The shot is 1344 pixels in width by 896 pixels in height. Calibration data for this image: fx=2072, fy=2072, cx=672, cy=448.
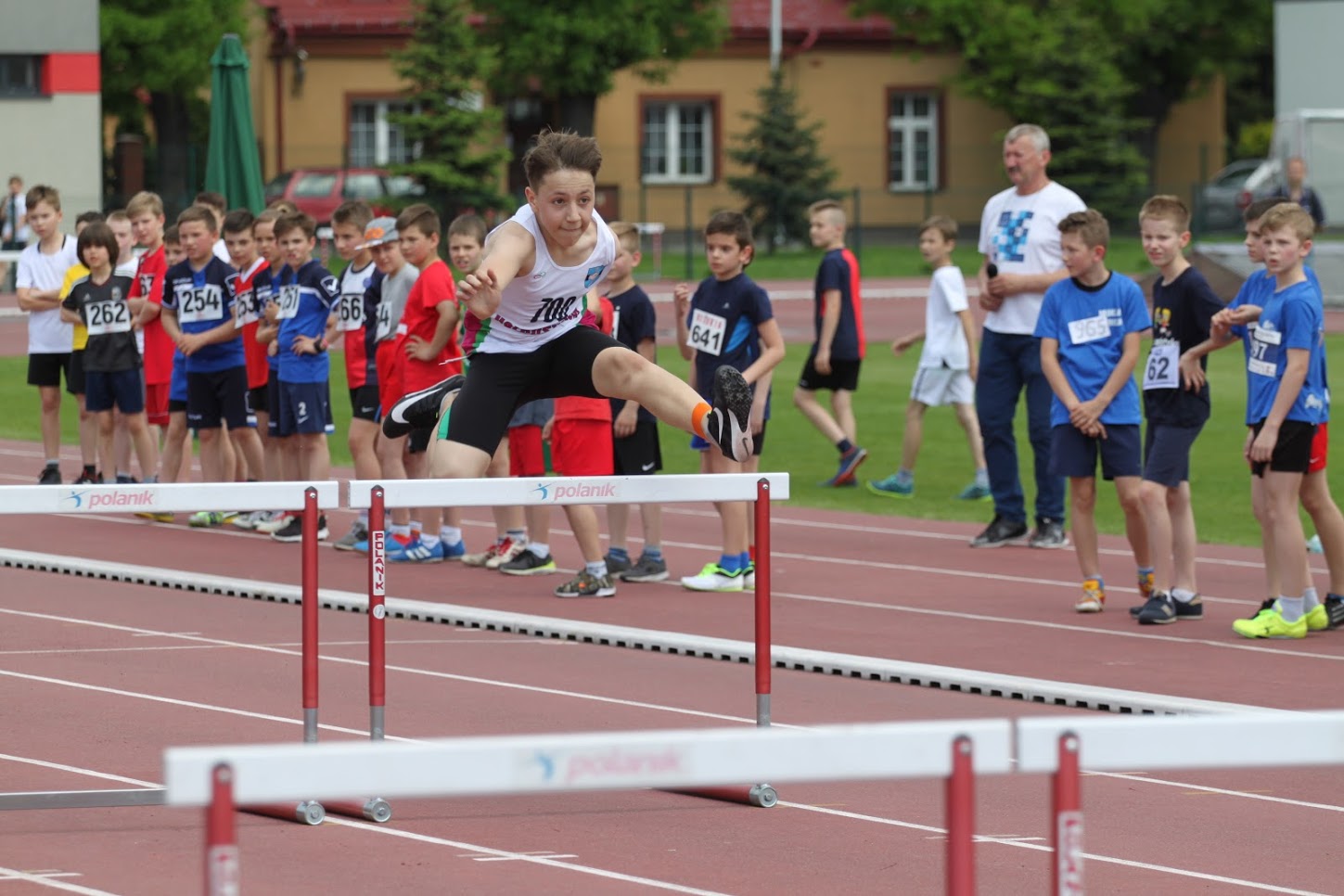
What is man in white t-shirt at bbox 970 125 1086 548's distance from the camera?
10.9 metres

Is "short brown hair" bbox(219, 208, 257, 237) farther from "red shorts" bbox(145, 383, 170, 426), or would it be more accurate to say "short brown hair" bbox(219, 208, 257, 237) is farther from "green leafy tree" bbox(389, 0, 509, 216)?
"green leafy tree" bbox(389, 0, 509, 216)

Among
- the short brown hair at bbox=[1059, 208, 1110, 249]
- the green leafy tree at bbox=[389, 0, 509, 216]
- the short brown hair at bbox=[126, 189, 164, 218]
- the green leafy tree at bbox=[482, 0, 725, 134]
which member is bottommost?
the short brown hair at bbox=[1059, 208, 1110, 249]

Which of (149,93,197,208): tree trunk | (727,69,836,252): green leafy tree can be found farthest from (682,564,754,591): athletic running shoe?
(727,69,836,252): green leafy tree

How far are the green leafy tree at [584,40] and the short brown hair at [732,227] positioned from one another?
30299 mm

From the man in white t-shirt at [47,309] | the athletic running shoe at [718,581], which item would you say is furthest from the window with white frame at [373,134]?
the athletic running shoe at [718,581]

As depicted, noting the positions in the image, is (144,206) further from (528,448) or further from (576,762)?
(576,762)

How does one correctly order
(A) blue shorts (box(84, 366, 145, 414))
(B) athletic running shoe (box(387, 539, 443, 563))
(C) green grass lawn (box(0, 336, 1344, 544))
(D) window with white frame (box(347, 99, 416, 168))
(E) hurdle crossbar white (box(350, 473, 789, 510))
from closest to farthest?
1. (E) hurdle crossbar white (box(350, 473, 789, 510))
2. (B) athletic running shoe (box(387, 539, 443, 563))
3. (A) blue shorts (box(84, 366, 145, 414))
4. (C) green grass lawn (box(0, 336, 1344, 544))
5. (D) window with white frame (box(347, 99, 416, 168))

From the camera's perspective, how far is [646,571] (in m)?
10.4

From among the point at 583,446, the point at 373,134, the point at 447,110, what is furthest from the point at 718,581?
the point at 373,134

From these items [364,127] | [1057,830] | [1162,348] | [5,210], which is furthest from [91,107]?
[1057,830]

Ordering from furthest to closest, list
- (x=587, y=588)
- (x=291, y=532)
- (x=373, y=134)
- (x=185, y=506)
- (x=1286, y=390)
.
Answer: (x=373, y=134)
(x=291, y=532)
(x=587, y=588)
(x=1286, y=390)
(x=185, y=506)

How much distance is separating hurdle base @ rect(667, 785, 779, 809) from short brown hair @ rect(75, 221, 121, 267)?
300 inches

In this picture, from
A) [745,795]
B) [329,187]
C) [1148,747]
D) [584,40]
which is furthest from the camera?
[584,40]

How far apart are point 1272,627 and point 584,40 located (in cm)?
3290
